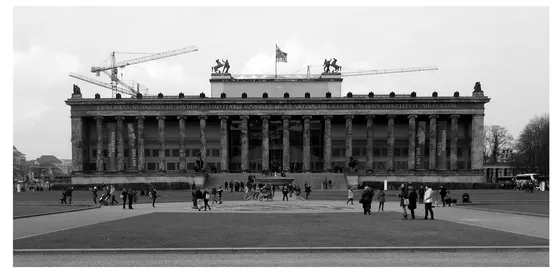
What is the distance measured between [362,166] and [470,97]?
924 inches

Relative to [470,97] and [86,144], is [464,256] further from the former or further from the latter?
[86,144]

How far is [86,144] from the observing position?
4040 inches

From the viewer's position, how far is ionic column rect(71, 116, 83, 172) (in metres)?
97.9

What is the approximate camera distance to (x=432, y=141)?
99.1 metres

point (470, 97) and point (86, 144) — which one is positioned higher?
point (470, 97)

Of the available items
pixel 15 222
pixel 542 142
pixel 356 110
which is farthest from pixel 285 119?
pixel 15 222

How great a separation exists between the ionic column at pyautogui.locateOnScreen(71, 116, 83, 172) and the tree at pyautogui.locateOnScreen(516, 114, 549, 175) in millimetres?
82912

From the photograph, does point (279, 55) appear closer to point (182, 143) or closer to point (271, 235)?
point (182, 143)

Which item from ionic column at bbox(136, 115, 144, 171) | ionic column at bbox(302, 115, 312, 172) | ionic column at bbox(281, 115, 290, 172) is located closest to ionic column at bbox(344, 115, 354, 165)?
ionic column at bbox(302, 115, 312, 172)

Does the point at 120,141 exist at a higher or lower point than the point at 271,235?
higher

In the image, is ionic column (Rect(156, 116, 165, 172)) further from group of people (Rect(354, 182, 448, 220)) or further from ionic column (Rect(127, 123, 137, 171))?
group of people (Rect(354, 182, 448, 220))

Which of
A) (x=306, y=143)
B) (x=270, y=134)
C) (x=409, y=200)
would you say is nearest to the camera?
(x=409, y=200)

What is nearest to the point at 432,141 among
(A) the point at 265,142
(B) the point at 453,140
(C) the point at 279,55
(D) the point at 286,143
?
(B) the point at 453,140

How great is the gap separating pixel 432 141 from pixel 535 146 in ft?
72.2
